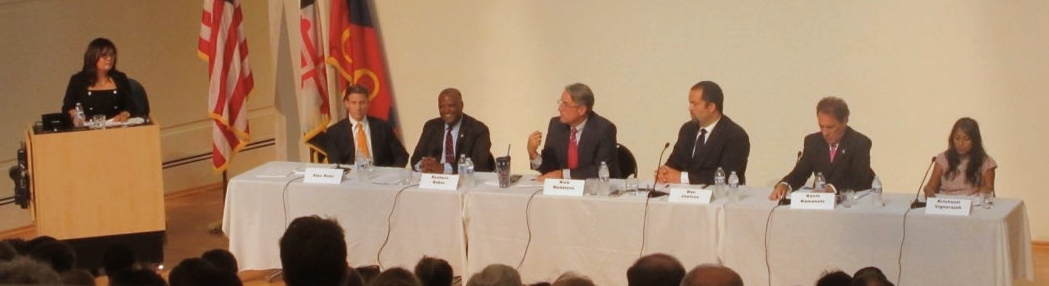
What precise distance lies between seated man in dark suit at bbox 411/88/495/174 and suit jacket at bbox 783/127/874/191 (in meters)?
1.76

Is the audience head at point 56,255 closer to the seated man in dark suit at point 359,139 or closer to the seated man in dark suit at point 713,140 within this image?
the seated man in dark suit at point 713,140

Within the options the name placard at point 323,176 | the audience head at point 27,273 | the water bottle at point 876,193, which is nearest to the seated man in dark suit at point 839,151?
the water bottle at point 876,193

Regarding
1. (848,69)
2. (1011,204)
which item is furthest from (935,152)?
(1011,204)

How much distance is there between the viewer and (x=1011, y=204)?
5.89 m

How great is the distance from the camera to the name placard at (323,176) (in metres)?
7.10

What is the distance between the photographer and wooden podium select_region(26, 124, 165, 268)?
24.8ft

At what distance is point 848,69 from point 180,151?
17.0 feet

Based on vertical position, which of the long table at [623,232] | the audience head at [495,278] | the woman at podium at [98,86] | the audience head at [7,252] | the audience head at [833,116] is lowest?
the long table at [623,232]

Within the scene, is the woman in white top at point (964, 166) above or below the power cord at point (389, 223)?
above

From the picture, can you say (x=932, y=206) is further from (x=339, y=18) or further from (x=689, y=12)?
(x=339, y=18)

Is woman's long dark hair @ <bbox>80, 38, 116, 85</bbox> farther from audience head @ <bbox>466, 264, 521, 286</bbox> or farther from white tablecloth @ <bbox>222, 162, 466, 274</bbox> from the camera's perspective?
A: audience head @ <bbox>466, 264, 521, 286</bbox>

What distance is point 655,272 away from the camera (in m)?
3.69

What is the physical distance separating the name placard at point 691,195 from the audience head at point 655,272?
2420 mm

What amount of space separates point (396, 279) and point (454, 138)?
442 centimetres
